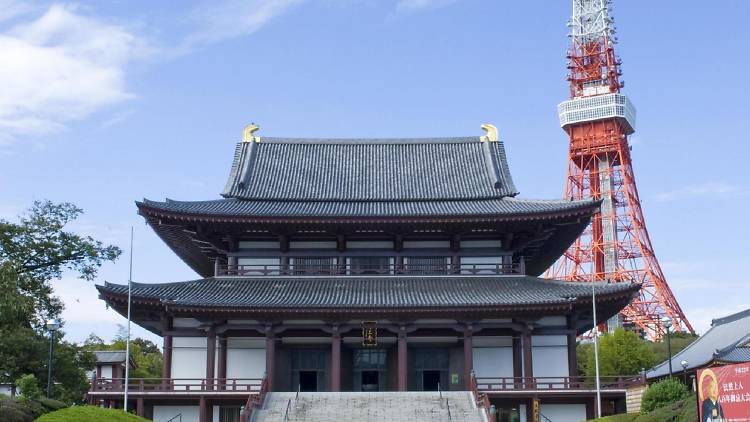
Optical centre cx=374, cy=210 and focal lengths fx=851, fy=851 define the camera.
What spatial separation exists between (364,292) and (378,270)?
8.56 feet

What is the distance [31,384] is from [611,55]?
111m

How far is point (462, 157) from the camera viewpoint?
52031mm

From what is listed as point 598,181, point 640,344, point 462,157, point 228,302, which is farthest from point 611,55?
point 228,302

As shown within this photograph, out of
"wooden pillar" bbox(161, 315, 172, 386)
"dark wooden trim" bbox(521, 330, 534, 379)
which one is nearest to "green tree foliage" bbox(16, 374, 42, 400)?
"wooden pillar" bbox(161, 315, 172, 386)

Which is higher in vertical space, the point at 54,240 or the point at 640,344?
the point at 54,240

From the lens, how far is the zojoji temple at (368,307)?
3938cm

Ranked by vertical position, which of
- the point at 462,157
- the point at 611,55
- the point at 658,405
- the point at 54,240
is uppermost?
the point at 611,55

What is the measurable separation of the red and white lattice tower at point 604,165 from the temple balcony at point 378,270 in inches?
2837

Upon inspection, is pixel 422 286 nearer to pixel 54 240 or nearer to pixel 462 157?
pixel 462 157

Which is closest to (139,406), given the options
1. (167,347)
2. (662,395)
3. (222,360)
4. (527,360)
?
(167,347)

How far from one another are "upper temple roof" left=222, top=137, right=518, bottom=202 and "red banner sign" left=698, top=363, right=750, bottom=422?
2433cm

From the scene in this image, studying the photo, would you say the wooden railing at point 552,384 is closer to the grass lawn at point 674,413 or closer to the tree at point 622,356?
the grass lawn at point 674,413

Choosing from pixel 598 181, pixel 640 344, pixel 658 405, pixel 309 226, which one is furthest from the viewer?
pixel 598 181

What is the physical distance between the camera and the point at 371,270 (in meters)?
44.1
